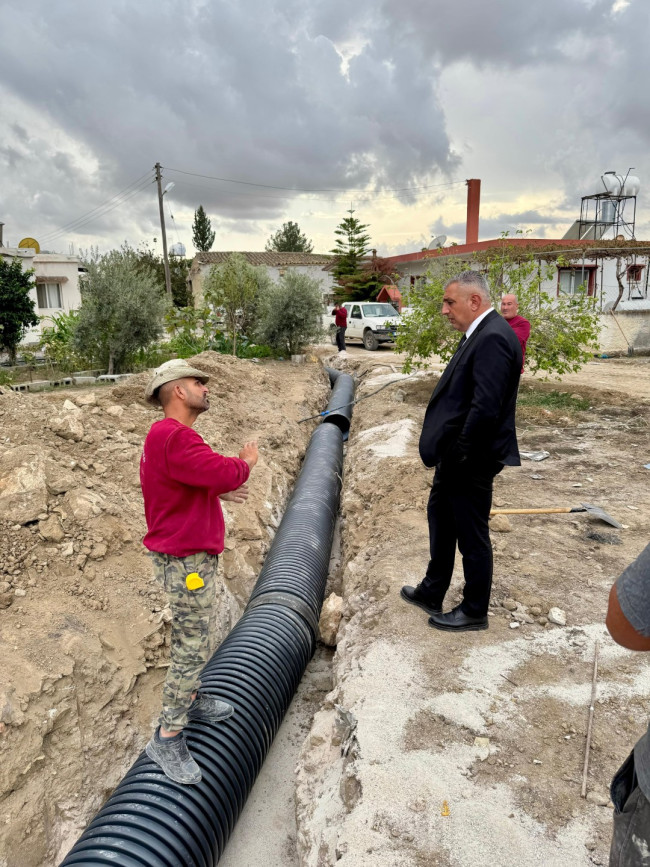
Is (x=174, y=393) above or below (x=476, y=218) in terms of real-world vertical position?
below

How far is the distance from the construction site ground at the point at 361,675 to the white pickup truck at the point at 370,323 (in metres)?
13.4

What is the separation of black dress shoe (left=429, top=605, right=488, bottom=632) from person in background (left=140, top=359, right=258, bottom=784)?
1436 millimetres

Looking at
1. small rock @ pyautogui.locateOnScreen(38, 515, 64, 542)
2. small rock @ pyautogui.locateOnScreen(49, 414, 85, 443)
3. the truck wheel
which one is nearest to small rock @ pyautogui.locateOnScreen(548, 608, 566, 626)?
small rock @ pyautogui.locateOnScreen(38, 515, 64, 542)

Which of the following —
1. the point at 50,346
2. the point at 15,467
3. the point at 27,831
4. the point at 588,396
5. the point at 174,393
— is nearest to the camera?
the point at 174,393

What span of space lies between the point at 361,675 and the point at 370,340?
1715 cm

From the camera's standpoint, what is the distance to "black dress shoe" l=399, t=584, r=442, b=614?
3510mm

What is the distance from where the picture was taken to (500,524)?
467 centimetres

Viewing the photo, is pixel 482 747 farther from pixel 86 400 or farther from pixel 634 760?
pixel 86 400

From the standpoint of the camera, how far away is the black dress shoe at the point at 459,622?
328 cm

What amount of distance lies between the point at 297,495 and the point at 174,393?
4.16 meters

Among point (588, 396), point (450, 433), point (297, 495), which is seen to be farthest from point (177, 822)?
point (588, 396)

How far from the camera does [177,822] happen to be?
2379 millimetres

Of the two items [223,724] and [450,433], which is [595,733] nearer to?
[450,433]

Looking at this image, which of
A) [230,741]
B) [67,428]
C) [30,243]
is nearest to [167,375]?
[230,741]
